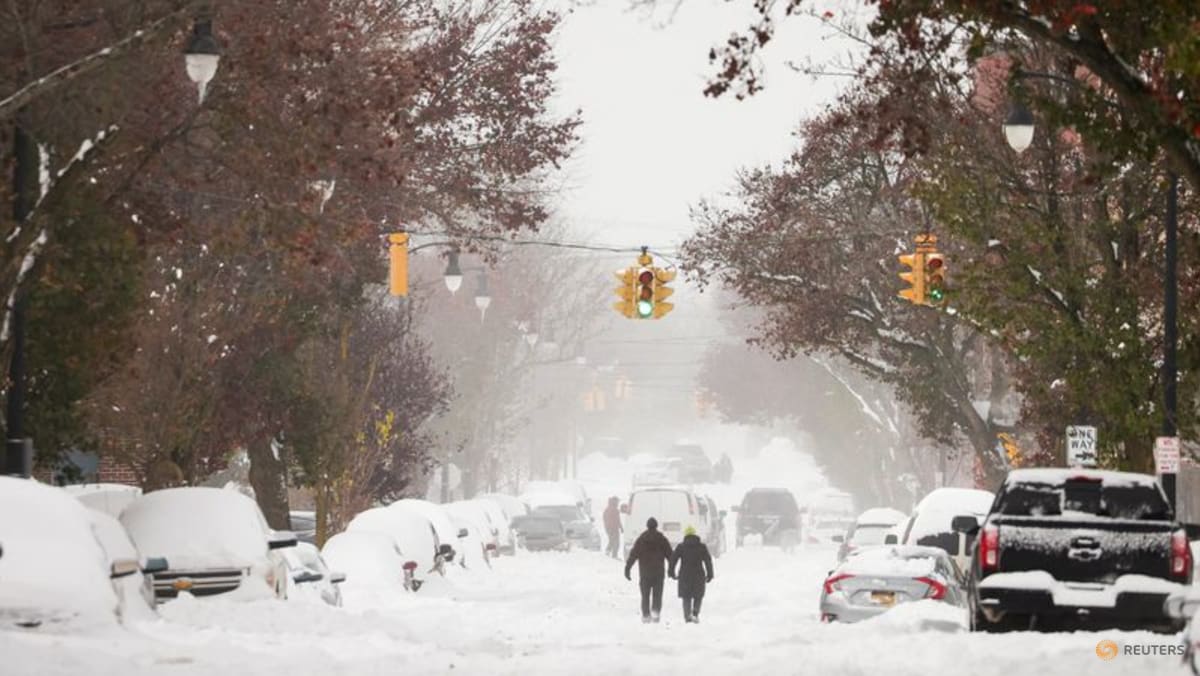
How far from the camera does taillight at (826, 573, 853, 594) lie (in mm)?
24625

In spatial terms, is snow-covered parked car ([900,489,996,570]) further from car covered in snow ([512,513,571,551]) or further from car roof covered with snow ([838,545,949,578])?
car covered in snow ([512,513,571,551])

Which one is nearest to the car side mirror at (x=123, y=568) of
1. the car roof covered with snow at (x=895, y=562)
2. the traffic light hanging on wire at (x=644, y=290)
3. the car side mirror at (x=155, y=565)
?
the car side mirror at (x=155, y=565)

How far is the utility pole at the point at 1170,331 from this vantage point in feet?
98.5

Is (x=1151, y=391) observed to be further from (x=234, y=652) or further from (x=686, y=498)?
(x=686, y=498)

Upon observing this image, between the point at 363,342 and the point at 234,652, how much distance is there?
31597 millimetres

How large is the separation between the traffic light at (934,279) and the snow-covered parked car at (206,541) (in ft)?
47.8

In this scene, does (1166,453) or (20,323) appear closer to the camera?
(20,323)

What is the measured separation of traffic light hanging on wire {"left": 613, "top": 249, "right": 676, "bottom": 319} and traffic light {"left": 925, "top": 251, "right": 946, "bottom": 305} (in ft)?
14.9

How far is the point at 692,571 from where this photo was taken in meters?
30.1

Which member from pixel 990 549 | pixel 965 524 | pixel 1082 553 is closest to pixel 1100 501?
pixel 1082 553

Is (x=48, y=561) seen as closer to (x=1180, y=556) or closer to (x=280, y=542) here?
(x=280, y=542)

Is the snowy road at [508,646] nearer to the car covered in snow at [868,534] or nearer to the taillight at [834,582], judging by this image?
the taillight at [834,582]

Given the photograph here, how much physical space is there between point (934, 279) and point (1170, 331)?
548cm

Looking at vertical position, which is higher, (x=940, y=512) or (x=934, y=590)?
(x=940, y=512)
